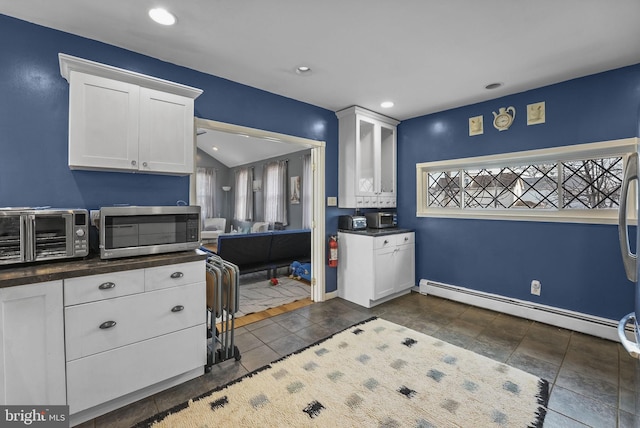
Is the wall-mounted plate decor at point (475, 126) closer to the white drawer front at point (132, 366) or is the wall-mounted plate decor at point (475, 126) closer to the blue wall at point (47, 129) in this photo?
the blue wall at point (47, 129)

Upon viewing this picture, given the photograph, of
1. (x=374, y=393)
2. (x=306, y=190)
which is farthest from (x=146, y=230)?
(x=306, y=190)

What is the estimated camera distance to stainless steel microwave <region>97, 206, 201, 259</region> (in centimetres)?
183

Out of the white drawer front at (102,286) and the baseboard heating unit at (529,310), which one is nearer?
the white drawer front at (102,286)

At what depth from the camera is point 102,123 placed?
1.94 metres

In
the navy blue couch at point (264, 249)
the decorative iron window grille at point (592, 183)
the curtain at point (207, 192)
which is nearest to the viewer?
the decorative iron window grille at point (592, 183)

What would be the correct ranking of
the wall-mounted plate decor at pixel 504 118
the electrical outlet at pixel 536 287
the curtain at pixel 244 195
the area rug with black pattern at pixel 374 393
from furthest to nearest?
the curtain at pixel 244 195 → the wall-mounted plate decor at pixel 504 118 → the electrical outlet at pixel 536 287 → the area rug with black pattern at pixel 374 393

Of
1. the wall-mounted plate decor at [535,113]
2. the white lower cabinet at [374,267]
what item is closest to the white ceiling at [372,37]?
the wall-mounted plate decor at [535,113]

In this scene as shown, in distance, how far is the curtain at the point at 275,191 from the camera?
23.5ft

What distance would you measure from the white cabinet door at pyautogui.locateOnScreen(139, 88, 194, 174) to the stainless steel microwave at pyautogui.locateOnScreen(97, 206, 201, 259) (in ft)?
1.23

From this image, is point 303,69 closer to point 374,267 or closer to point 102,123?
point 102,123

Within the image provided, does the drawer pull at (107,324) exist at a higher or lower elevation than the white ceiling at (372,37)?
lower

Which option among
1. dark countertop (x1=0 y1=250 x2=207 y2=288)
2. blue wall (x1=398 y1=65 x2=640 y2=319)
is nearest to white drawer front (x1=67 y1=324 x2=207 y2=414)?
dark countertop (x1=0 y1=250 x2=207 y2=288)

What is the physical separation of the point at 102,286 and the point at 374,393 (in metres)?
1.83

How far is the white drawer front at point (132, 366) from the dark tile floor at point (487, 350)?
14cm
